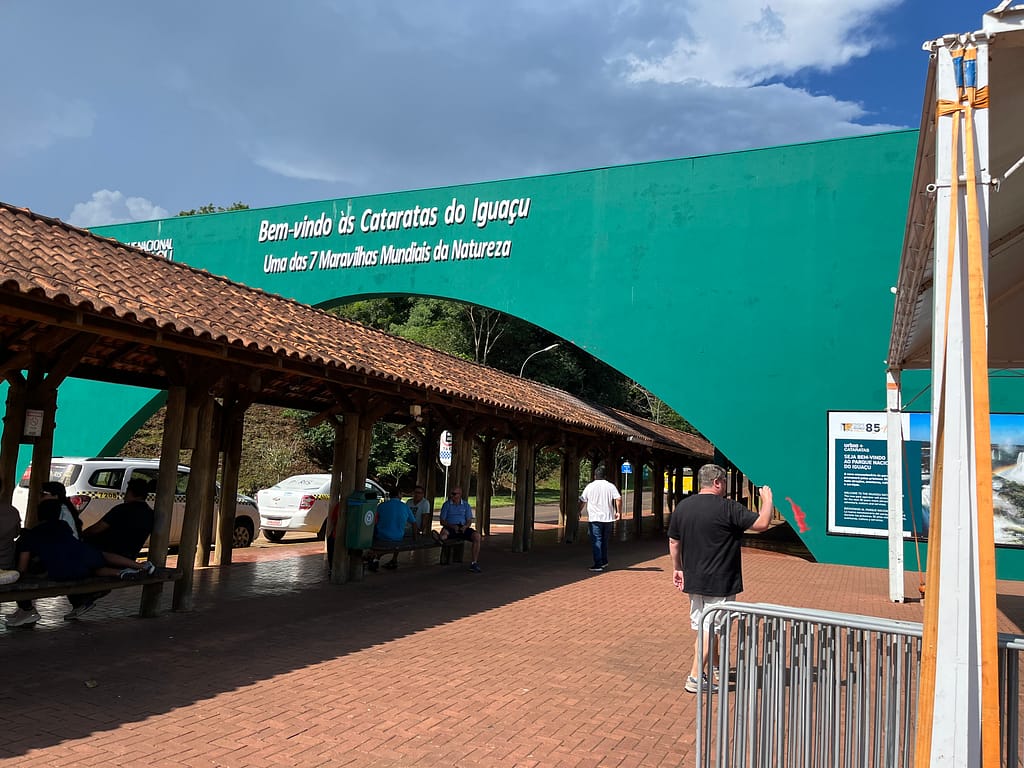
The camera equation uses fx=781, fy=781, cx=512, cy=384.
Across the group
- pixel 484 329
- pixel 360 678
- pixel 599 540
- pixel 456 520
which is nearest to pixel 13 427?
pixel 360 678

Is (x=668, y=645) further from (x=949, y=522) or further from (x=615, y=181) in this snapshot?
(x=615, y=181)

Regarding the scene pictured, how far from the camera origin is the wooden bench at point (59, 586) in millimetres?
6262

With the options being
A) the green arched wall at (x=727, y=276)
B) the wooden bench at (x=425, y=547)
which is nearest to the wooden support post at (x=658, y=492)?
the green arched wall at (x=727, y=276)

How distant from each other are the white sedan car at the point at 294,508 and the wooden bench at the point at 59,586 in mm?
9364

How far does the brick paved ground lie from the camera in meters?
4.52

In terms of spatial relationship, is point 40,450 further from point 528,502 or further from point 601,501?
point 528,502

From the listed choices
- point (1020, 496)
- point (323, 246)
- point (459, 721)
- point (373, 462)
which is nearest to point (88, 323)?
point (459, 721)

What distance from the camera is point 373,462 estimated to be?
3472cm

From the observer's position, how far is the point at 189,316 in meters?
7.25

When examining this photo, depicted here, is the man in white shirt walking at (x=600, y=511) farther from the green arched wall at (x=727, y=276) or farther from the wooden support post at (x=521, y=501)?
the green arched wall at (x=727, y=276)

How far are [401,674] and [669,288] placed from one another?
13.6m

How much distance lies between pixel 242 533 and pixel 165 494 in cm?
755

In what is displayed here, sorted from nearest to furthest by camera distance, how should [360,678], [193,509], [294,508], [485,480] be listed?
[360,678], [193,509], [294,508], [485,480]

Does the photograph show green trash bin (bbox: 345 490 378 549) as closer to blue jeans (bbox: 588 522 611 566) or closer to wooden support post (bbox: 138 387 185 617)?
wooden support post (bbox: 138 387 185 617)
